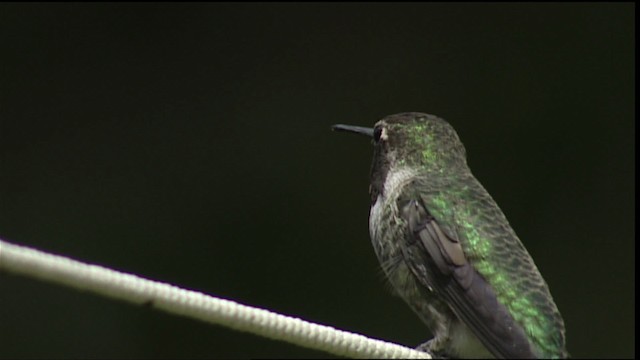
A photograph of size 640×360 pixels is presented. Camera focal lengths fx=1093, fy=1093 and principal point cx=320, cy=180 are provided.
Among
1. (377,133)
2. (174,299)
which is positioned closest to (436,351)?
(377,133)

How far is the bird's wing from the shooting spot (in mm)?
2225

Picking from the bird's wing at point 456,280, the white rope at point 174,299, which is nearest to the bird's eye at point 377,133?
the bird's wing at point 456,280

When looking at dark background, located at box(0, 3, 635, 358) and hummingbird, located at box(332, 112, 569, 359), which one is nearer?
hummingbird, located at box(332, 112, 569, 359)

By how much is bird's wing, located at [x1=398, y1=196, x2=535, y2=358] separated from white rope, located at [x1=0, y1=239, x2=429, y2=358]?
44 cm

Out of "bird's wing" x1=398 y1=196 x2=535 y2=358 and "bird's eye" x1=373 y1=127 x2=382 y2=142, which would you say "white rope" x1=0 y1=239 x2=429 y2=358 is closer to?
"bird's wing" x1=398 y1=196 x2=535 y2=358

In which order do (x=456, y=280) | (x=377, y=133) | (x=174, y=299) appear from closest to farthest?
(x=174, y=299) < (x=456, y=280) < (x=377, y=133)

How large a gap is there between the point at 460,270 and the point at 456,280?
0.09 ft

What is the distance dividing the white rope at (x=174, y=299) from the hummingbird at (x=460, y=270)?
0.49 m

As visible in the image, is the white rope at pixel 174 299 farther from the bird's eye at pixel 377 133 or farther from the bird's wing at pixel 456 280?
the bird's eye at pixel 377 133

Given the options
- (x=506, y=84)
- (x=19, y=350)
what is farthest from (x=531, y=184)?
(x=19, y=350)

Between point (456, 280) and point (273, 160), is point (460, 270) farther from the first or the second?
point (273, 160)

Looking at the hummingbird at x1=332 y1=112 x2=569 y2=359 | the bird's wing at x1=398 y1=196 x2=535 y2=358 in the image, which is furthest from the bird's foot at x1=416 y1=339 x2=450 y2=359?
the bird's wing at x1=398 y1=196 x2=535 y2=358

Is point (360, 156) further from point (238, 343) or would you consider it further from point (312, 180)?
point (238, 343)

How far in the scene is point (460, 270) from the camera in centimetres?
238
